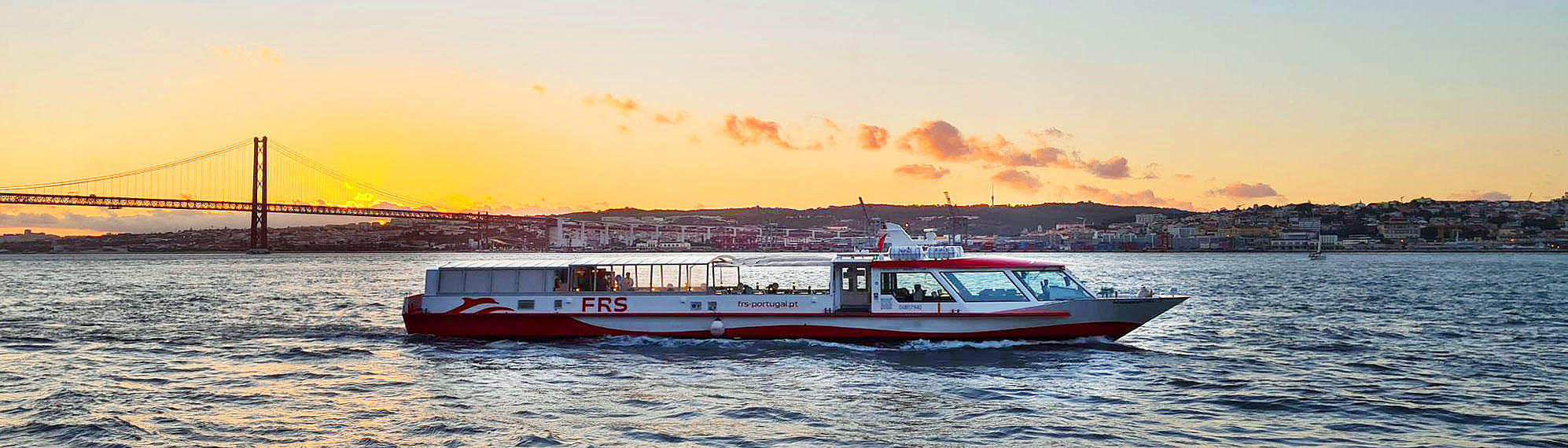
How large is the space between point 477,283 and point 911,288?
31.7 feet

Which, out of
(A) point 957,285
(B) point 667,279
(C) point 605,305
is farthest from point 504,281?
(A) point 957,285

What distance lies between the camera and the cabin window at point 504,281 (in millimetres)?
25062

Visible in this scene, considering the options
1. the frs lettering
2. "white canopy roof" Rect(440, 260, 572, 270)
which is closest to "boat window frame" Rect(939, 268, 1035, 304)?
the frs lettering

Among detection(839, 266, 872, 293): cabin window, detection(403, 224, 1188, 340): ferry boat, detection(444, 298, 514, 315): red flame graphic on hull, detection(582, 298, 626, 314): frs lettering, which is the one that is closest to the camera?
detection(403, 224, 1188, 340): ferry boat

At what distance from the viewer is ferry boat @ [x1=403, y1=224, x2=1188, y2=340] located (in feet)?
76.0

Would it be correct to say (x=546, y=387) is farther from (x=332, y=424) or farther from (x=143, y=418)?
(x=143, y=418)

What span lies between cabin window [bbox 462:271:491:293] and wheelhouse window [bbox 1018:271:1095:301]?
461 inches

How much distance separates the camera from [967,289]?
2344 centimetres

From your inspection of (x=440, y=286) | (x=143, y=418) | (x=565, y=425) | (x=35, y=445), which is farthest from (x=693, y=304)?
(x=35, y=445)

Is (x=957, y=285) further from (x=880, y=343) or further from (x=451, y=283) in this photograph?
(x=451, y=283)

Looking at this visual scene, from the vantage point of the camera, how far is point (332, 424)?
49.4ft

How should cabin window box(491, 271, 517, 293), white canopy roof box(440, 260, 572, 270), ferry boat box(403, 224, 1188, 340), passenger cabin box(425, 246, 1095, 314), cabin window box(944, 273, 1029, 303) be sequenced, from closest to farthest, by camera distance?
1. ferry boat box(403, 224, 1188, 340)
2. cabin window box(944, 273, 1029, 303)
3. passenger cabin box(425, 246, 1095, 314)
4. white canopy roof box(440, 260, 572, 270)
5. cabin window box(491, 271, 517, 293)

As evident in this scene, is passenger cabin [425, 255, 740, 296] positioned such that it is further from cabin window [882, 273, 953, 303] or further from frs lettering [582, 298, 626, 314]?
cabin window [882, 273, 953, 303]


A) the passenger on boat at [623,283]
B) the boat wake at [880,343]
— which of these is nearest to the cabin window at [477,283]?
the passenger on boat at [623,283]
